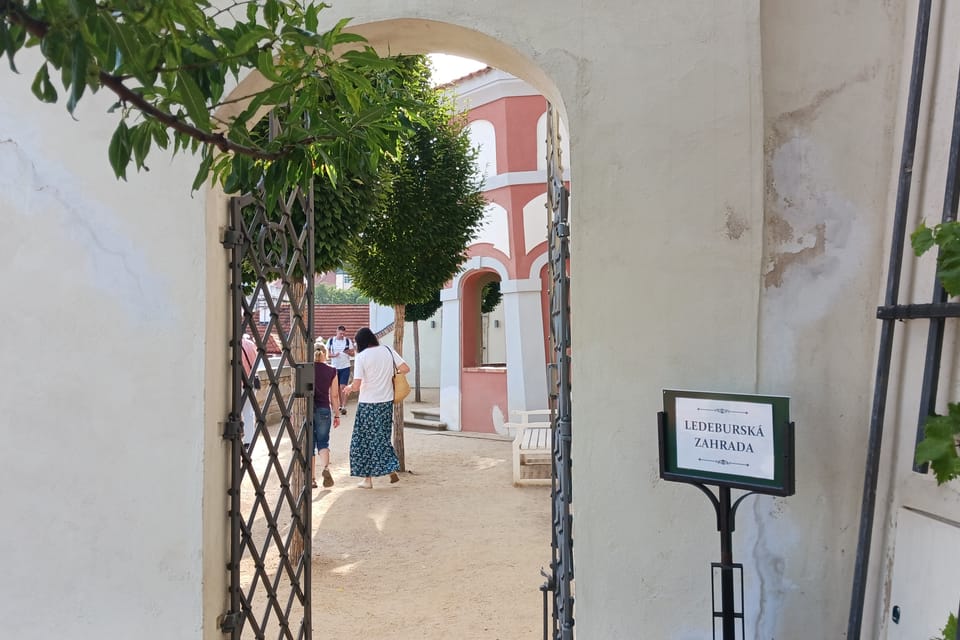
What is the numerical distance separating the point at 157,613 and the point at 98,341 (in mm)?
985

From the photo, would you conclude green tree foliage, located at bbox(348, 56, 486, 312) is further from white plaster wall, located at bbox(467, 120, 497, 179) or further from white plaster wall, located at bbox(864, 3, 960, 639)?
white plaster wall, located at bbox(864, 3, 960, 639)

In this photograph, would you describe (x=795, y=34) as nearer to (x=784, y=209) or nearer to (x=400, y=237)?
(x=784, y=209)

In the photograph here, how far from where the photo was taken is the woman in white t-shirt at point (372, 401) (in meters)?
7.79

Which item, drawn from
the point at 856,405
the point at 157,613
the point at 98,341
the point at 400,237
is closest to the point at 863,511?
the point at 856,405

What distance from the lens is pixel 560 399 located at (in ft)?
10.0

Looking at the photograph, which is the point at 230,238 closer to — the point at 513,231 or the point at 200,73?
the point at 200,73

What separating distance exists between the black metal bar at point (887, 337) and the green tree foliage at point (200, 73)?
168 centimetres

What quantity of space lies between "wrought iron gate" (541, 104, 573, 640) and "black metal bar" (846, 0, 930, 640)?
1015 mm

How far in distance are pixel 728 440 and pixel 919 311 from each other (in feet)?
2.17

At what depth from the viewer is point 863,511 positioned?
2350mm

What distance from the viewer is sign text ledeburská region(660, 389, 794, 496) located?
2.18m

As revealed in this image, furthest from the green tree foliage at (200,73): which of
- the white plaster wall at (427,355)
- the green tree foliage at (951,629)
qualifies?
the white plaster wall at (427,355)

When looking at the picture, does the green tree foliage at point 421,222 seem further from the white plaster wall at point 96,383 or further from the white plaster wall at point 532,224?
the white plaster wall at point 96,383

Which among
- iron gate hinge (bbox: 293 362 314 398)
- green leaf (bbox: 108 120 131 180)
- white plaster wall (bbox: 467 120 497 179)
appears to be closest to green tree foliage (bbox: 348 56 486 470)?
white plaster wall (bbox: 467 120 497 179)
